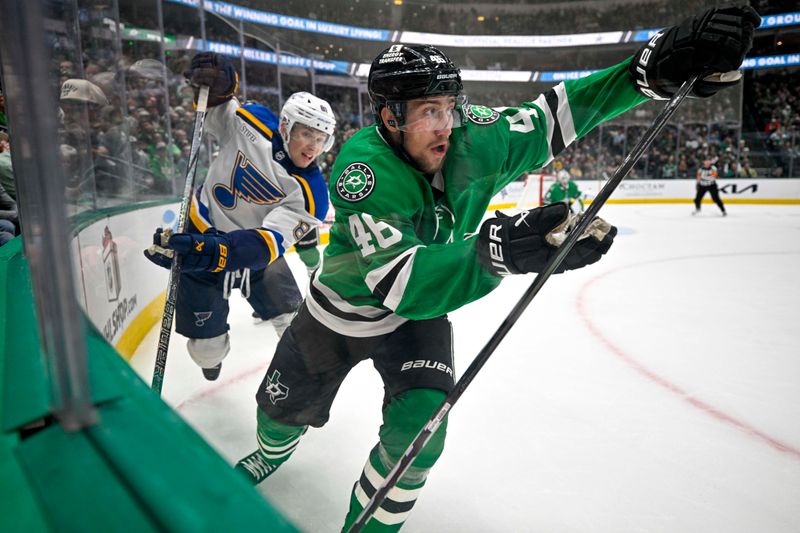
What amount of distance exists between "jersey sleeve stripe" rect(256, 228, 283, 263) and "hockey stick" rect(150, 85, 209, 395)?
1.02ft

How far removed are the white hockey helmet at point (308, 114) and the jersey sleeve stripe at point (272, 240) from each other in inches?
17.4

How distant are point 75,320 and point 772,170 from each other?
13795 millimetres

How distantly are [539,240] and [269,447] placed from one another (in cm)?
108

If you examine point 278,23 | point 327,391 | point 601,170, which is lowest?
point 327,391

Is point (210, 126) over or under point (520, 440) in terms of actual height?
over

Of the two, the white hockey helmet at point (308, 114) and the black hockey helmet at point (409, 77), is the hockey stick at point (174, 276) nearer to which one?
the white hockey helmet at point (308, 114)

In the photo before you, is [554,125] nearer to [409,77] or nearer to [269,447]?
[409,77]

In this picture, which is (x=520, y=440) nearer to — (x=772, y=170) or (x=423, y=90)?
(x=423, y=90)

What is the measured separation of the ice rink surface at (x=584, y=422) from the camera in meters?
1.53

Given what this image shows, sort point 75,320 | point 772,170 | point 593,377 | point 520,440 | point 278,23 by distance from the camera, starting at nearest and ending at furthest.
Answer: point 75,320 < point 520,440 < point 278,23 < point 593,377 < point 772,170

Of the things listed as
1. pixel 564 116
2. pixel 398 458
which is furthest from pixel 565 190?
pixel 398 458

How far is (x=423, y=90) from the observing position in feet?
3.89

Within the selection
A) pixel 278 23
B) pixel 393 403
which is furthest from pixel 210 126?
pixel 393 403

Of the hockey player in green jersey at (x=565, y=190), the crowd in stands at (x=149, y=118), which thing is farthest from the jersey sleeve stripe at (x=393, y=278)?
the hockey player in green jersey at (x=565, y=190)
